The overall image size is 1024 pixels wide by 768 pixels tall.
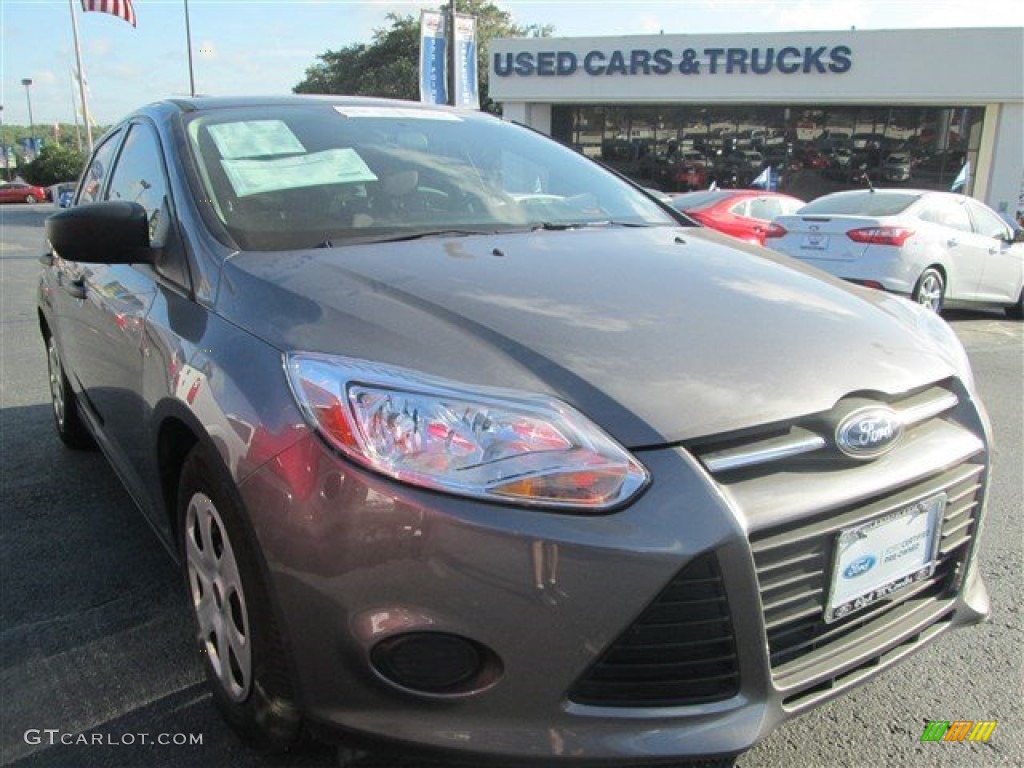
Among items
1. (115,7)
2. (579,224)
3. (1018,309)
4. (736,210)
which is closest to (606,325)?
(579,224)

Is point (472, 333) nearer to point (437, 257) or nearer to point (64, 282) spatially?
point (437, 257)

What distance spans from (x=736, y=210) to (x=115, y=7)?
1767cm

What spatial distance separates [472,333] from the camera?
1762 mm

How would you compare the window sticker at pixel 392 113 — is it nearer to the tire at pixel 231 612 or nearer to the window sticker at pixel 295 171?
the window sticker at pixel 295 171

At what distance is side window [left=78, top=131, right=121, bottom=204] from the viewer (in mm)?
3549

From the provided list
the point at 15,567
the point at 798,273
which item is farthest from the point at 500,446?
the point at 15,567

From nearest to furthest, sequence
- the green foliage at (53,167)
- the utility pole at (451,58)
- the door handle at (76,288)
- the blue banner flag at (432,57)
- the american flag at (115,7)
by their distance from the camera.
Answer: the door handle at (76,288) → the utility pole at (451,58) → the blue banner flag at (432,57) → the american flag at (115,7) → the green foliage at (53,167)

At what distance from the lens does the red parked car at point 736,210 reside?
1097cm

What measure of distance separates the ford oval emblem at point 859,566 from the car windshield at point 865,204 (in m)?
7.58

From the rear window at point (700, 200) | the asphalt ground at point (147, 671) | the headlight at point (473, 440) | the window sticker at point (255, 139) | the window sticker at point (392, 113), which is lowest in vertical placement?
the asphalt ground at point (147, 671)

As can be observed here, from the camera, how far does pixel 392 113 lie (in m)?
3.10

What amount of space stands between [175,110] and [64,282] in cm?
110

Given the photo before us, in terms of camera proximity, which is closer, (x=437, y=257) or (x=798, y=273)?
(x=437, y=257)

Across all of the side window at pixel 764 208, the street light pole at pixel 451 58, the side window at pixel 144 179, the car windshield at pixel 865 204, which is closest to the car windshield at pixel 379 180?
the side window at pixel 144 179
